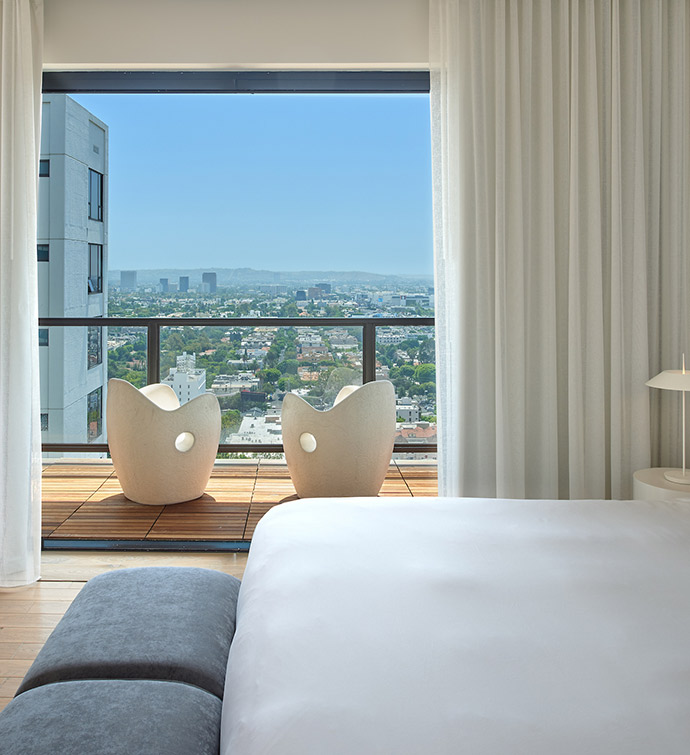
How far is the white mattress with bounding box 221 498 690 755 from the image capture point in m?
1.11

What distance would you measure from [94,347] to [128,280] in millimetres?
544

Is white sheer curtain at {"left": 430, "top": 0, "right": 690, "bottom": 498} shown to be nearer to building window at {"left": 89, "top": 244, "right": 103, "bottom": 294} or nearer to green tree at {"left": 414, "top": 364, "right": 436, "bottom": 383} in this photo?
green tree at {"left": 414, "top": 364, "right": 436, "bottom": 383}

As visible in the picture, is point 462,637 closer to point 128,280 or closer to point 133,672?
point 133,672

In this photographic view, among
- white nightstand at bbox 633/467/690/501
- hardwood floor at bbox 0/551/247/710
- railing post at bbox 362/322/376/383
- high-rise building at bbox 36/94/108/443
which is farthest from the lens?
railing post at bbox 362/322/376/383

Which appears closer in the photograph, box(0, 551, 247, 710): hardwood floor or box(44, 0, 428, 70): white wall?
box(0, 551, 247, 710): hardwood floor

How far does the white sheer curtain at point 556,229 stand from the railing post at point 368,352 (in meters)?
1.02

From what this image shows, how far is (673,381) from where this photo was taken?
3041 millimetres

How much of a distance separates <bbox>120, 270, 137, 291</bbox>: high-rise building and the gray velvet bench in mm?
3006

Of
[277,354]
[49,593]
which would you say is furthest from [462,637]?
[277,354]

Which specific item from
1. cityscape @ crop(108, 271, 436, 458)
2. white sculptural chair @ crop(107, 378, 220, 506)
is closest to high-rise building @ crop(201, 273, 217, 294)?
cityscape @ crop(108, 271, 436, 458)

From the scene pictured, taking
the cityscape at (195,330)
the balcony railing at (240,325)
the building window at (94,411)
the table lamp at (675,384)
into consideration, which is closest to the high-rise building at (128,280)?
the cityscape at (195,330)

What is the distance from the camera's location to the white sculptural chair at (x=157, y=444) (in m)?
3.95

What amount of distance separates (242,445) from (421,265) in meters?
1.65

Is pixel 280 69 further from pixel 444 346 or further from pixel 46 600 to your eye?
pixel 46 600
